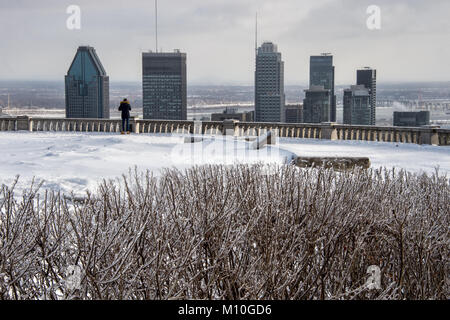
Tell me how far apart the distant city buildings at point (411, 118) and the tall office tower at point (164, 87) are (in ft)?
201

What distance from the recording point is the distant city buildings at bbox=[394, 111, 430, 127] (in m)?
156

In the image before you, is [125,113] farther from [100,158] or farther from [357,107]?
[357,107]

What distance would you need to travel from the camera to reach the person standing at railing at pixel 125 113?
A: 31.1 metres

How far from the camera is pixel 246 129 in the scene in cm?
3353

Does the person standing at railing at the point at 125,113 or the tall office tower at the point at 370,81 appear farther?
the tall office tower at the point at 370,81

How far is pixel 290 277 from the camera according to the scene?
614 cm

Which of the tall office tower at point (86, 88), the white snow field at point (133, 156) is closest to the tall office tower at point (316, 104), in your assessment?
the tall office tower at point (86, 88)

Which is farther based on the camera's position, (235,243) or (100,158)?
(100,158)

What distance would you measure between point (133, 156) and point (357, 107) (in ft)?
493

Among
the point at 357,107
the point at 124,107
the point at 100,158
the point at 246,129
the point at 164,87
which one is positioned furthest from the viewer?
the point at 164,87

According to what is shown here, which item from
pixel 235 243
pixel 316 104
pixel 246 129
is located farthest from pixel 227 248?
pixel 316 104

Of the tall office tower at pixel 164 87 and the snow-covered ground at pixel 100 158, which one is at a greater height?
the tall office tower at pixel 164 87

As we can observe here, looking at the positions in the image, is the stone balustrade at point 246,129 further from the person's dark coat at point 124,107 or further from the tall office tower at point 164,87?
the tall office tower at point 164,87
